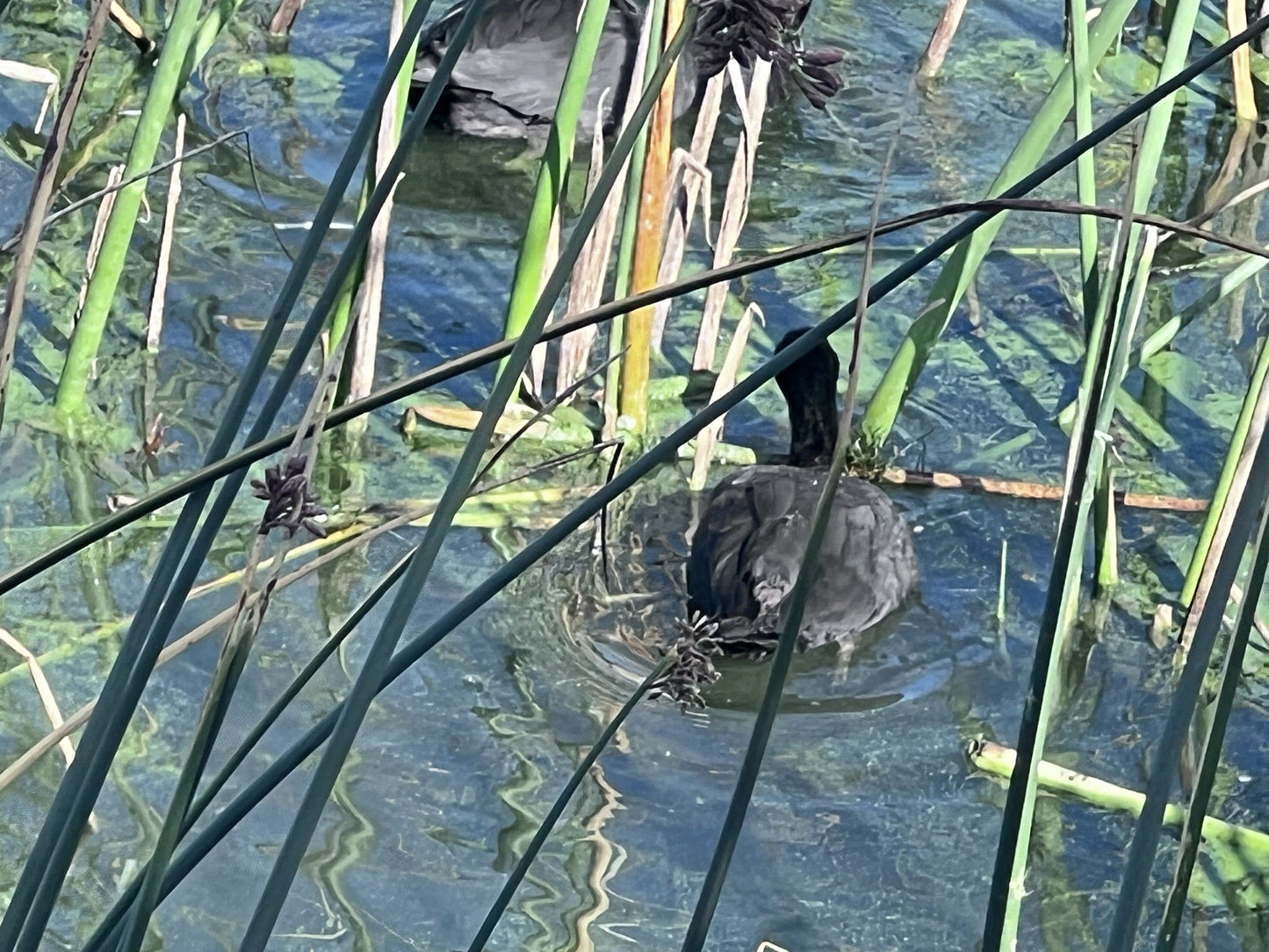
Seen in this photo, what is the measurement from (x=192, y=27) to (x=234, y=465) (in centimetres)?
203

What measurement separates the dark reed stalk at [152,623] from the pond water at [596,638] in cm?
124

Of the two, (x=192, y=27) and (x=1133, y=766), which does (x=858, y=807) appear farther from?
(x=192, y=27)

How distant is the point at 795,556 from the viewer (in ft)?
10.2

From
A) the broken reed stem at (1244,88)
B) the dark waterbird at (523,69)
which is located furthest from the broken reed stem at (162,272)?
the broken reed stem at (1244,88)

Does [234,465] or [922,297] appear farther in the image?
[922,297]

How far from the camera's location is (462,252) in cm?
440

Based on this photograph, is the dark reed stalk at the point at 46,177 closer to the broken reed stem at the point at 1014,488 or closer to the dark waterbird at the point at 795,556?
the dark waterbird at the point at 795,556

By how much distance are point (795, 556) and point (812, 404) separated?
525mm

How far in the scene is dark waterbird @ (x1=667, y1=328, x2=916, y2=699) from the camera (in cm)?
306

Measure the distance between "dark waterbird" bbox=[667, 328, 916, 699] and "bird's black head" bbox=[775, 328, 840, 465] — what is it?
214 mm

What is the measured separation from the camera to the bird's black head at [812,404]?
3.44 metres

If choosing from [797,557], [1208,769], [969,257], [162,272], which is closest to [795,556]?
[797,557]

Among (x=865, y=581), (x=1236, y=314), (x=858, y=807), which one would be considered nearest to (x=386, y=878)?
(x=858, y=807)

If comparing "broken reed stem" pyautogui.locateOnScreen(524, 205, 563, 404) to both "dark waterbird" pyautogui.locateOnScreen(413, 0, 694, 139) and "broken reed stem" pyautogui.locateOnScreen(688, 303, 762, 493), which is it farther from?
"dark waterbird" pyautogui.locateOnScreen(413, 0, 694, 139)
